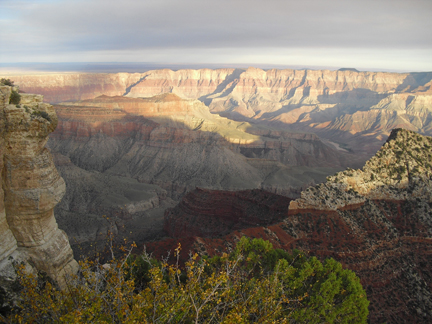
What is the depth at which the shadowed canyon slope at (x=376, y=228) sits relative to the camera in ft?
89.7

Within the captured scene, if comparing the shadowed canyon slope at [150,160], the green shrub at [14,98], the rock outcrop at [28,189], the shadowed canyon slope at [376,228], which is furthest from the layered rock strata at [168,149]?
the green shrub at [14,98]

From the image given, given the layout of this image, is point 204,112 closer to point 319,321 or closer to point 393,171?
point 393,171

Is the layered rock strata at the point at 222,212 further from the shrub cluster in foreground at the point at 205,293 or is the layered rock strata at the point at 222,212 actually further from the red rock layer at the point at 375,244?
the shrub cluster in foreground at the point at 205,293

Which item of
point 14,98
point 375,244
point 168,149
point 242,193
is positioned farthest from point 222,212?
point 168,149

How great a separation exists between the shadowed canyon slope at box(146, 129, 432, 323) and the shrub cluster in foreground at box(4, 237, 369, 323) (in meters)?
6.11

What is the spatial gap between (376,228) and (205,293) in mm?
26825

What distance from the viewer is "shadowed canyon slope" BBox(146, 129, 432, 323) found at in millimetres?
27328

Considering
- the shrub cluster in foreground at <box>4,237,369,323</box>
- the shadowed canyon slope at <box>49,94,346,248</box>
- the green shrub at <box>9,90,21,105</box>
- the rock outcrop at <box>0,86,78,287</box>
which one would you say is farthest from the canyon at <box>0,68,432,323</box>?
the green shrub at <box>9,90,21,105</box>

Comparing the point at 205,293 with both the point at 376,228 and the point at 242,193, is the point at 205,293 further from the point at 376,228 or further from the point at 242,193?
the point at 242,193

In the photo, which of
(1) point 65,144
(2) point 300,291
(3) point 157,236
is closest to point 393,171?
(2) point 300,291

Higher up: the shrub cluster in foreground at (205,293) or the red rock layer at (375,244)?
the shrub cluster in foreground at (205,293)

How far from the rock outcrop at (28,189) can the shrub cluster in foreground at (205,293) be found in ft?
5.14

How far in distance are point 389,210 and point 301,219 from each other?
9504 millimetres

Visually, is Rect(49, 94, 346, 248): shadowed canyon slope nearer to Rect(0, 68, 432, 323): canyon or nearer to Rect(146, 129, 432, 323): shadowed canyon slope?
Rect(0, 68, 432, 323): canyon
